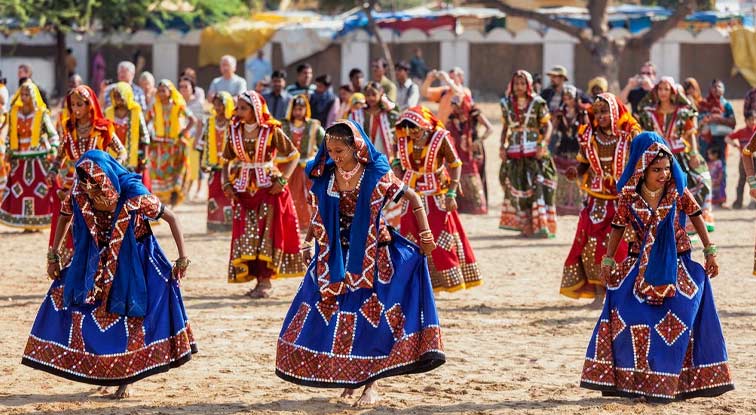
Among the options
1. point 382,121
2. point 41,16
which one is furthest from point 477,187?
point 41,16

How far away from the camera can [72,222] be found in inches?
317

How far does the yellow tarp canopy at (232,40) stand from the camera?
3831cm

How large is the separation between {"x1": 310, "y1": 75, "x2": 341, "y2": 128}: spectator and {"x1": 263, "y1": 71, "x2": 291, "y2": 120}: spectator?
0.76 m

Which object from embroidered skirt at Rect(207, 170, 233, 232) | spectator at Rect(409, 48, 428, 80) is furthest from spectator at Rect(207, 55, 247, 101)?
spectator at Rect(409, 48, 428, 80)

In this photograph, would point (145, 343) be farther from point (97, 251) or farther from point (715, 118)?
point (715, 118)

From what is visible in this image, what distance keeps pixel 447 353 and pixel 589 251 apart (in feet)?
6.31

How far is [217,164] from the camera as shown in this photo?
16.3m

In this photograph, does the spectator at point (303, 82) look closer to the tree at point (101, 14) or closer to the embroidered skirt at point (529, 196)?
the embroidered skirt at point (529, 196)

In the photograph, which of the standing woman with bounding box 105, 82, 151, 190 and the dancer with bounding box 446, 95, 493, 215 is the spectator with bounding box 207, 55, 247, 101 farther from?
the standing woman with bounding box 105, 82, 151, 190

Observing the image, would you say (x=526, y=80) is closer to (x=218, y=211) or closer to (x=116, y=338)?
(x=218, y=211)

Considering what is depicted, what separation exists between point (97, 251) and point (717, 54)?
3063cm

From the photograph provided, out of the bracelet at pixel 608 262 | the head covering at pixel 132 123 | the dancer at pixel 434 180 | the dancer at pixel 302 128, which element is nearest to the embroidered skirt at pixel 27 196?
the head covering at pixel 132 123

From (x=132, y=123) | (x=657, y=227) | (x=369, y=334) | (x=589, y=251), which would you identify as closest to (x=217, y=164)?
(x=132, y=123)

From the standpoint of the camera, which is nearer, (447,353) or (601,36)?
(447,353)
